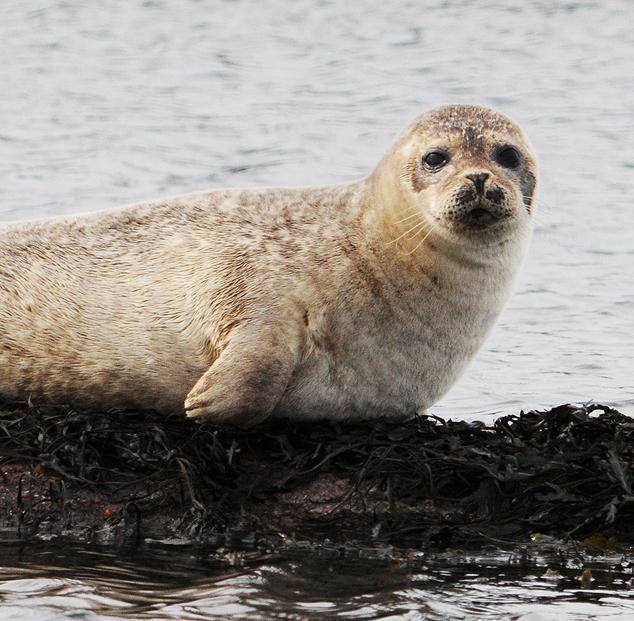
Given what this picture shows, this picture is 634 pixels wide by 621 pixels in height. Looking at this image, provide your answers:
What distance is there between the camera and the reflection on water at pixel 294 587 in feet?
17.3

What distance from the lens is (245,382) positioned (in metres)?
6.45

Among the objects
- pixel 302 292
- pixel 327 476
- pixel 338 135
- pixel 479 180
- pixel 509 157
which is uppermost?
pixel 338 135

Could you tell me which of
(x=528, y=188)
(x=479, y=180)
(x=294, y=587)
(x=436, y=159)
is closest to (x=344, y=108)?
(x=528, y=188)

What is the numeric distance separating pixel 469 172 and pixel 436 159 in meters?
0.30

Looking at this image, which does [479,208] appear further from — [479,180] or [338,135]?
[338,135]

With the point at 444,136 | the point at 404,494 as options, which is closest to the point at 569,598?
the point at 404,494

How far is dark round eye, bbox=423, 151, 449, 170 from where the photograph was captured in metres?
6.80

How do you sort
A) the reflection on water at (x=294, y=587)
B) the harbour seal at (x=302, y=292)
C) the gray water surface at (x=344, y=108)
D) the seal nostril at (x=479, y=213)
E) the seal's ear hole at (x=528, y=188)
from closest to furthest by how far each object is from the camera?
the reflection on water at (x=294, y=587) → the seal nostril at (x=479, y=213) → the harbour seal at (x=302, y=292) → the seal's ear hole at (x=528, y=188) → the gray water surface at (x=344, y=108)

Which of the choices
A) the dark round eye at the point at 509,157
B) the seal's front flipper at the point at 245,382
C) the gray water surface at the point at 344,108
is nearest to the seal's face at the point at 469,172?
the dark round eye at the point at 509,157

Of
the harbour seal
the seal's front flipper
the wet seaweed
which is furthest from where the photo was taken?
the harbour seal

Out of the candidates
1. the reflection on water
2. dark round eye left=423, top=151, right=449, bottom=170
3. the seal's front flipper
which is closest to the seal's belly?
the seal's front flipper

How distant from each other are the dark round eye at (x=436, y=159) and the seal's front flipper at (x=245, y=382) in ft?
3.47

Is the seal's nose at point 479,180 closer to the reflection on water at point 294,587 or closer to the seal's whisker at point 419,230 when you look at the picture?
the seal's whisker at point 419,230

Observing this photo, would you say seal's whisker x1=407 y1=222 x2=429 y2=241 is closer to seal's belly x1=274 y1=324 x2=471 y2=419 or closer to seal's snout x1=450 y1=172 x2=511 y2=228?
seal's snout x1=450 y1=172 x2=511 y2=228
